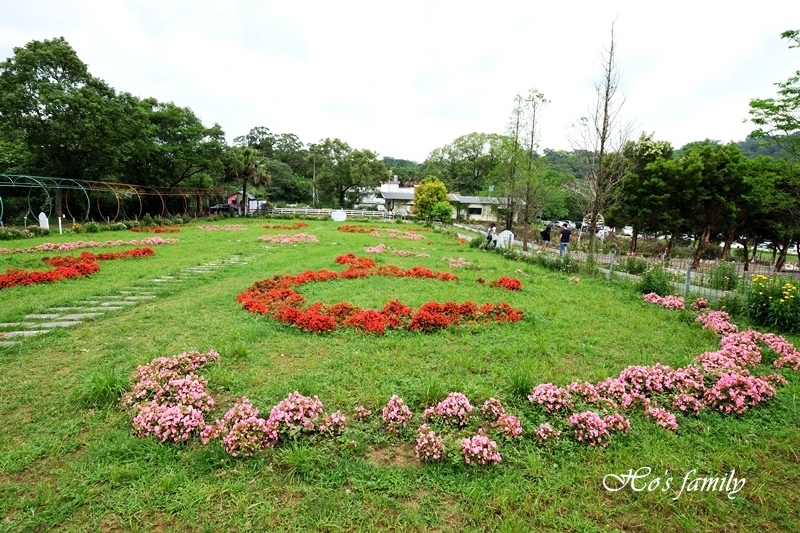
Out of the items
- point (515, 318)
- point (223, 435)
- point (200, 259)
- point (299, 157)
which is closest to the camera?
point (223, 435)

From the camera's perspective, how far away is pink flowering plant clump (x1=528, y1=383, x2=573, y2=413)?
149 inches

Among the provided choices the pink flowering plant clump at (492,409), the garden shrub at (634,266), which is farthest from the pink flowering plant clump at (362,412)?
the garden shrub at (634,266)

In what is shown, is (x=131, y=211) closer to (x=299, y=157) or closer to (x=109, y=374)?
(x=109, y=374)

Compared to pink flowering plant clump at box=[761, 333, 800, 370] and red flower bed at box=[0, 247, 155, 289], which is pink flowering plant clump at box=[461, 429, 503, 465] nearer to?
pink flowering plant clump at box=[761, 333, 800, 370]

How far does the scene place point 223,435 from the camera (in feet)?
10.5

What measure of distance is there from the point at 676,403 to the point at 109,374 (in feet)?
19.8

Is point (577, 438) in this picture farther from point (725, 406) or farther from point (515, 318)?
point (515, 318)

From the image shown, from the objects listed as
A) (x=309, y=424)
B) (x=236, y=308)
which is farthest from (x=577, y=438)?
(x=236, y=308)

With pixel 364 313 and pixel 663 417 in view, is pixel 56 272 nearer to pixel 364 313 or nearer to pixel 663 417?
pixel 364 313

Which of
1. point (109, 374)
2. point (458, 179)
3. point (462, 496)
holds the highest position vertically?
point (458, 179)

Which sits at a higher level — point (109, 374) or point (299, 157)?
point (299, 157)

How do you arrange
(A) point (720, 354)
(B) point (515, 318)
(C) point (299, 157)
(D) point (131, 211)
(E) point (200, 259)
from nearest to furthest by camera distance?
(A) point (720, 354)
(B) point (515, 318)
(E) point (200, 259)
(D) point (131, 211)
(C) point (299, 157)

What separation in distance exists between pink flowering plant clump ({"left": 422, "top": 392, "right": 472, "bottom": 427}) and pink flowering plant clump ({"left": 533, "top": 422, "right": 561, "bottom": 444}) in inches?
24.9

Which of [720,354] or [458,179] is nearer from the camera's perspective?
[720,354]
